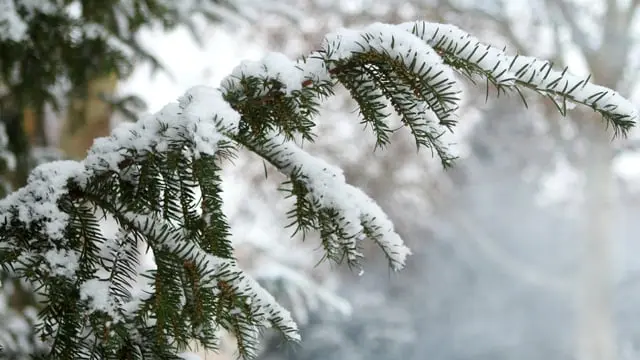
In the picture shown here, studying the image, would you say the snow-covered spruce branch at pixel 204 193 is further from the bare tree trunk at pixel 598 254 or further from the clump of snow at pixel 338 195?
the bare tree trunk at pixel 598 254

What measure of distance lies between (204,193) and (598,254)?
429 centimetres

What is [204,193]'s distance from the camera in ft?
1.79

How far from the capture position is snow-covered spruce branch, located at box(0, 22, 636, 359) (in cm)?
54

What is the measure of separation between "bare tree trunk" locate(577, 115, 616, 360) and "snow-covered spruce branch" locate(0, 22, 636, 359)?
Answer: 12.9 ft

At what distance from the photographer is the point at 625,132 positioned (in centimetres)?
51

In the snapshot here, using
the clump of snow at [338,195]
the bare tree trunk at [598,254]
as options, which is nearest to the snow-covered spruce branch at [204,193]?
the clump of snow at [338,195]

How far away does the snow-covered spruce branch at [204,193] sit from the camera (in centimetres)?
54

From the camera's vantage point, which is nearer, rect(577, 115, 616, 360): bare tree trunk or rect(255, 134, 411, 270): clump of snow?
rect(255, 134, 411, 270): clump of snow

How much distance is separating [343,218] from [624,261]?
19.9 ft

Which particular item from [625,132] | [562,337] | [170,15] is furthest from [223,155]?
[562,337]

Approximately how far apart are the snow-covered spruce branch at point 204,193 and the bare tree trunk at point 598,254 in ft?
12.9

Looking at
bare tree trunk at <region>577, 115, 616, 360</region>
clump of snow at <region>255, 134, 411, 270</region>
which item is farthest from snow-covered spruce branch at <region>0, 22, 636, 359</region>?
bare tree trunk at <region>577, 115, 616, 360</region>

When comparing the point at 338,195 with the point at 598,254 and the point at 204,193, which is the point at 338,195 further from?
the point at 598,254

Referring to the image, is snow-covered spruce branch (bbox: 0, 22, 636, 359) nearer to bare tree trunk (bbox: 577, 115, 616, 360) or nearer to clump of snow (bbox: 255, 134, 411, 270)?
clump of snow (bbox: 255, 134, 411, 270)
